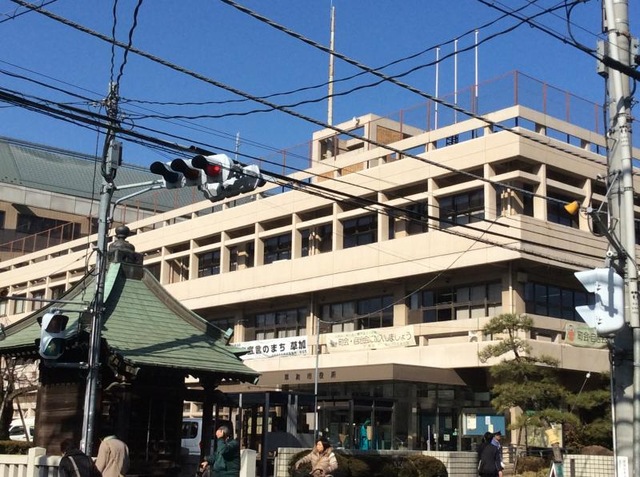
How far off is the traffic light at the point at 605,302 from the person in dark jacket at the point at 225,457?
6353 millimetres

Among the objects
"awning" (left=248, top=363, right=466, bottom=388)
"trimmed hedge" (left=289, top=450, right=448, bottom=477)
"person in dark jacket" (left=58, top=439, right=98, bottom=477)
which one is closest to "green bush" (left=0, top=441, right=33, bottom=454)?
"trimmed hedge" (left=289, top=450, right=448, bottom=477)

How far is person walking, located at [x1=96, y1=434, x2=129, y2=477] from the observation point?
12.8 metres

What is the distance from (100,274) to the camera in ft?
49.4

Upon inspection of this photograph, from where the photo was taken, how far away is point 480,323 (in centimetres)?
3941

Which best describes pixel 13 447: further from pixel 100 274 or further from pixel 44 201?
pixel 44 201

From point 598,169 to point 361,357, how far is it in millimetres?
14631

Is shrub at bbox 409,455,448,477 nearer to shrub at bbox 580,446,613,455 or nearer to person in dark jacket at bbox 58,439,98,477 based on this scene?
shrub at bbox 580,446,613,455

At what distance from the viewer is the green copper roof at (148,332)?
16641mm

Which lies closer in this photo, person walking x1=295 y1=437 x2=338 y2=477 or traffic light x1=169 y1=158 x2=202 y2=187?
traffic light x1=169 y1=158 x2=202 y2=187

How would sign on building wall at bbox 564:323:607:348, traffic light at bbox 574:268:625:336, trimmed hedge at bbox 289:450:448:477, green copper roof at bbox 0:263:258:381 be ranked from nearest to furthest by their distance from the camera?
traffic light at bbox 574:268:625:336 → green copper roof at bbox 0:263:258:381 → trimmed hedge at bbox 289:450:448:477 → sign on building wall at bbox 564:323:607:348

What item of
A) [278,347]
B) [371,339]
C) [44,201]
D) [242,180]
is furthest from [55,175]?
[242,180]

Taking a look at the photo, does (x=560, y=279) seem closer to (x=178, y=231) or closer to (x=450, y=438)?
(x=450, y=438)

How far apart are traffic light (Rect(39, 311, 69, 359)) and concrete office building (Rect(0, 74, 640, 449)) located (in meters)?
17.8

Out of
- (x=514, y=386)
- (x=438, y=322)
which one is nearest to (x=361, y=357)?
(x=438, y=322)
